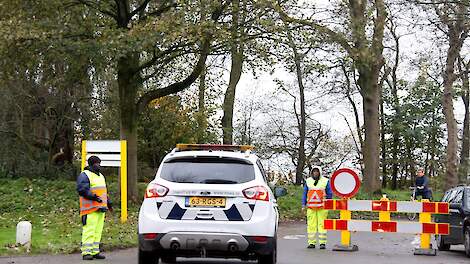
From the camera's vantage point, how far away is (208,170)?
10.6 metres

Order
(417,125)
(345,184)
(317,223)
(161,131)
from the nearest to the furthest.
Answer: (345,184) → (317,223) → (161,131) → (417,125)

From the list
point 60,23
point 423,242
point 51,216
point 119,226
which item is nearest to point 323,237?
point 423,242

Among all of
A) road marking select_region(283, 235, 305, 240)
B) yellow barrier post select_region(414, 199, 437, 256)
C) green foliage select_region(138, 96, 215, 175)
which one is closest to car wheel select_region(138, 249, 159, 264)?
yellow barrier post select_region(414, 199, 437, 256)

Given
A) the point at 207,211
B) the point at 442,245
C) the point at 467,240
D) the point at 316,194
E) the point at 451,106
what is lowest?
the point at 442,245

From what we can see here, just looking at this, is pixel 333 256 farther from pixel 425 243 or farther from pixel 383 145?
pixel 383 145

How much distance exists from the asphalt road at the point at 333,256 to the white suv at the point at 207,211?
7.98ft

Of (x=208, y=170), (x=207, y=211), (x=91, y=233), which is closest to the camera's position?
(x=207, y=211)

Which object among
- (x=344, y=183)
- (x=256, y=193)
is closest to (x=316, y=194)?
(x=344, y=183)

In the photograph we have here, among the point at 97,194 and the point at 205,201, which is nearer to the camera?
the point at 205,201

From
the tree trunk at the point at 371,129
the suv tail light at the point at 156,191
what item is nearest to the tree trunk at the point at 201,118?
the tree trunk at the point at 371,129

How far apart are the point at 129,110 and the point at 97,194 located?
40.5 ft

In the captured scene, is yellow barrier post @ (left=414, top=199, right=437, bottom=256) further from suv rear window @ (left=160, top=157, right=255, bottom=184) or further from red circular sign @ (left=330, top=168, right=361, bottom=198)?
suv rear window @ (left=160, top=157, right=255, bottom=184)

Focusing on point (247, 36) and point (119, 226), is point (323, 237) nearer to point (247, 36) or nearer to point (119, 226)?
point (119, 226)

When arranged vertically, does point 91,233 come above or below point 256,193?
below
